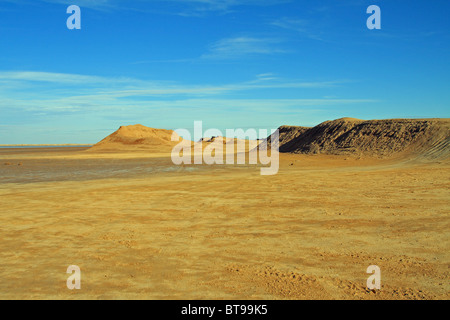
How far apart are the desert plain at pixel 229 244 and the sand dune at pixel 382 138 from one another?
22.0 m

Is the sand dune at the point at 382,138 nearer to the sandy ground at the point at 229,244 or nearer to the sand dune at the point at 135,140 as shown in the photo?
the sandy ground at the point at 229,244

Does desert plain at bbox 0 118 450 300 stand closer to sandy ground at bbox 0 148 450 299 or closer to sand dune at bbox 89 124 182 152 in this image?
sandy ground at bbox 0 148 450 299

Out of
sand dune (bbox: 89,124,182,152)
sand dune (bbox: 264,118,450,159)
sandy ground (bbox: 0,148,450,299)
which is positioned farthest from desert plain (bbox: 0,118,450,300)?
sand dune (bbox: 89,124,182,152)

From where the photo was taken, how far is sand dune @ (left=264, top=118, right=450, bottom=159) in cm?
3428

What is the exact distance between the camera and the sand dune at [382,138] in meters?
34.3

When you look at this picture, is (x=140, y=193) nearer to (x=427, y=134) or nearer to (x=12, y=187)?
(x=12, y=187)

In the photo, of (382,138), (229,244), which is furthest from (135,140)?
(229,244)

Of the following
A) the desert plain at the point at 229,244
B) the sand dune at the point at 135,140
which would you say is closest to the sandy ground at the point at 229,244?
the desert plain at the point at 229,244

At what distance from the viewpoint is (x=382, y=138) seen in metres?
40.2

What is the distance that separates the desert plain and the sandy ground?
32 millimetres

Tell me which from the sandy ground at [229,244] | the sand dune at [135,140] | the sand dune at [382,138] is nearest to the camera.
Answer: the sandy ground at [229,244]
